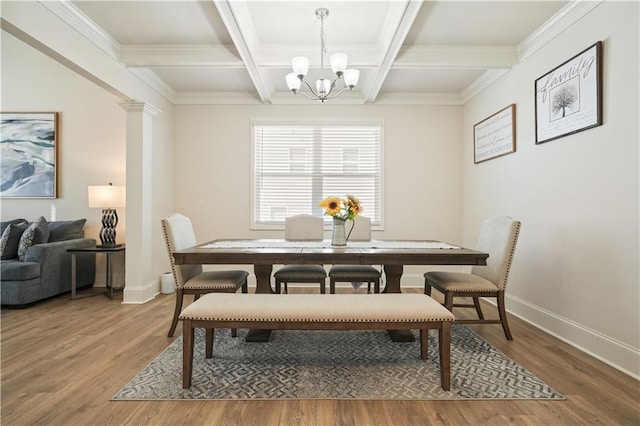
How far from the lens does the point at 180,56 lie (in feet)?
10.5

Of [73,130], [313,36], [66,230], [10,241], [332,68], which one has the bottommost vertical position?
[10,241]

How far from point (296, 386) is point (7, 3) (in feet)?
9.44

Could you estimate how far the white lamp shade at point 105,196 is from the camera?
3.79 m

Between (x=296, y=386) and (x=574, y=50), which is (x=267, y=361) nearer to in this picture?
(x=296, y=386)

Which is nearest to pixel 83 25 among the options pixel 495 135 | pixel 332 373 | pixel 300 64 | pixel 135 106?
pixel 135 106

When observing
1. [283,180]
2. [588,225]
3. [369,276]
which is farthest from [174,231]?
[588,225]

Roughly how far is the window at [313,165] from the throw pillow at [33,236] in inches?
98.6

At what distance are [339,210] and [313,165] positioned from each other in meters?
2.00

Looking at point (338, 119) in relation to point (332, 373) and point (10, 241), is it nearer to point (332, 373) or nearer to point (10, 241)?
point (332, 373)

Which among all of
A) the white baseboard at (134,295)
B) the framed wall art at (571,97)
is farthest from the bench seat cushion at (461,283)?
the white baseboard at (134,295)

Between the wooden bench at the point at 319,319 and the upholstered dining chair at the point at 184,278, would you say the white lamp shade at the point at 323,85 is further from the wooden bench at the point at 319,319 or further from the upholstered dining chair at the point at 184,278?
the wooden bench at the point at 319,319

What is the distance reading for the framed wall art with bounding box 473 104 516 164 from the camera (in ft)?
10.7

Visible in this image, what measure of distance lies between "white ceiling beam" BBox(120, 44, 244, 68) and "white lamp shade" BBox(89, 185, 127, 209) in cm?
144

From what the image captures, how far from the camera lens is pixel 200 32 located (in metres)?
2.91
